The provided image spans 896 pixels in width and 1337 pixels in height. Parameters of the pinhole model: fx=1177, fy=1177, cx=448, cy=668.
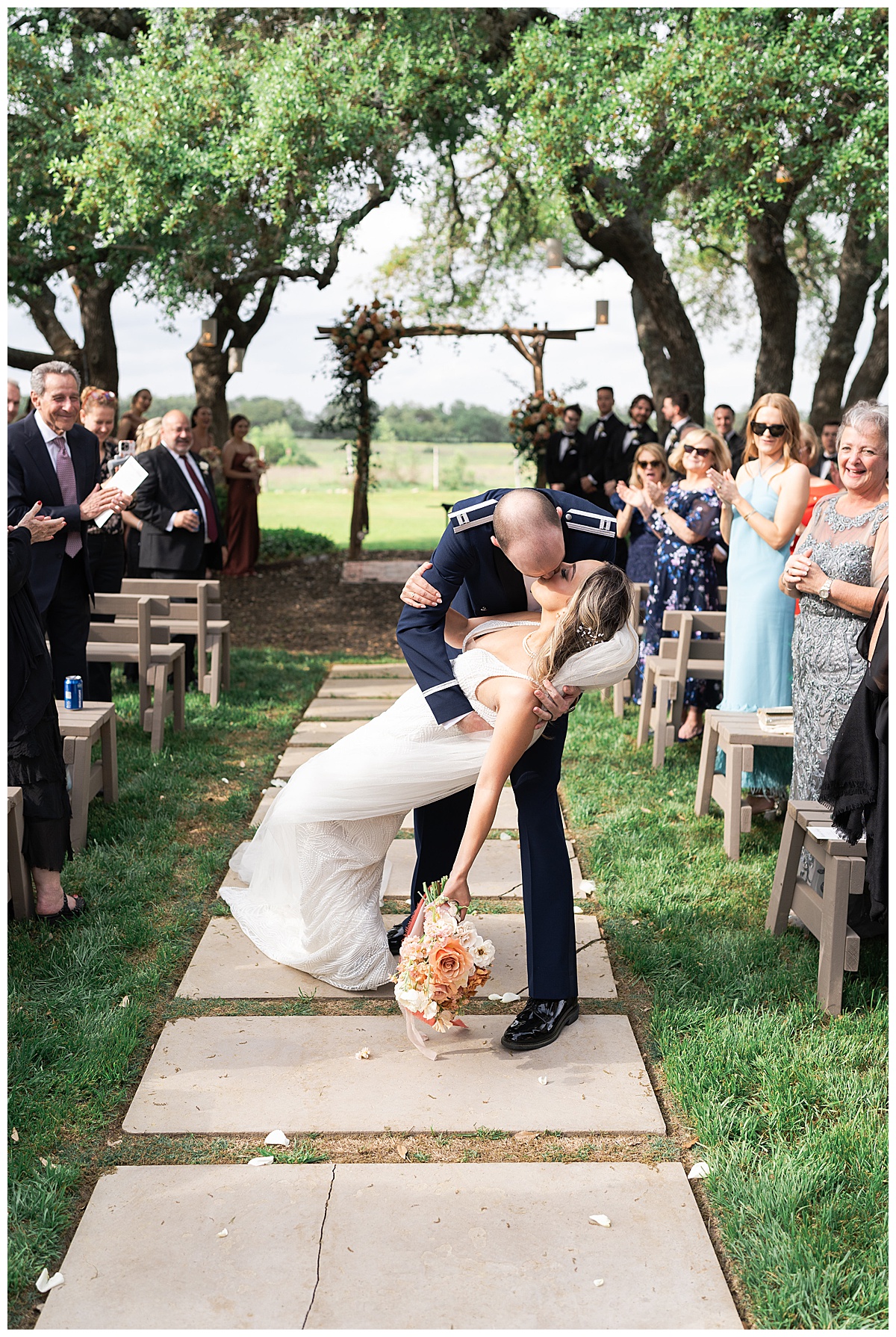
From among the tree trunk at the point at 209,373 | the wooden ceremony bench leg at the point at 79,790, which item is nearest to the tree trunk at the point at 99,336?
the tree trunk at the point at 209,373

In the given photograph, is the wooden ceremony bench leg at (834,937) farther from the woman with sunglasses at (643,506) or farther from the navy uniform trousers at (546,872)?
the woman with sunglasses at (643,506)

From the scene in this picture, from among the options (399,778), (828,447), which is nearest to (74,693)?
(399,778)

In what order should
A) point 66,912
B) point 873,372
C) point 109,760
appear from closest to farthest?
point 66,912
point 109,760
point 873,372

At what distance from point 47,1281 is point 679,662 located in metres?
4.58

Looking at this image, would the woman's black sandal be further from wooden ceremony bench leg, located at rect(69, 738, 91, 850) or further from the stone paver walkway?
the stone paver walkway

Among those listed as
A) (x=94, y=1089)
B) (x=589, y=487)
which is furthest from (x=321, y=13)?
(x=94, y=1089)

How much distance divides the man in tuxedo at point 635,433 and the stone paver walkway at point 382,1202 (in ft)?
29.1

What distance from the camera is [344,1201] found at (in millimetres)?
2736

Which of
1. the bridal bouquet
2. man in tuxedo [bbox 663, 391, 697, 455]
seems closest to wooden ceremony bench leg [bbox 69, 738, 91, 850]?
the bridal bouquet

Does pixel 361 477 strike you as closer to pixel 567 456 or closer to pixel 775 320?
pixel 567 456

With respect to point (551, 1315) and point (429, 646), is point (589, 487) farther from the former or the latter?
point (551, 1315)

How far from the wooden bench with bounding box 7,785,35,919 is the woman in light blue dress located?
3.16 metres

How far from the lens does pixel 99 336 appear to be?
15.4 metres

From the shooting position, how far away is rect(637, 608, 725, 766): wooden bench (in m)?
6.34
